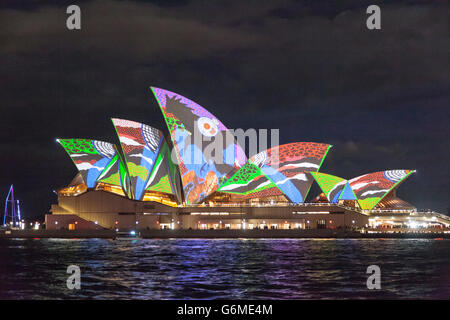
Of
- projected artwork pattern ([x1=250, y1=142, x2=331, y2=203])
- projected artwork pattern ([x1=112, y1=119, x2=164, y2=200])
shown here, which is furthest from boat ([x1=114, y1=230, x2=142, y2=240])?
projected artwork pattern ([x1=250, y1=142, x2=331, y2=203])

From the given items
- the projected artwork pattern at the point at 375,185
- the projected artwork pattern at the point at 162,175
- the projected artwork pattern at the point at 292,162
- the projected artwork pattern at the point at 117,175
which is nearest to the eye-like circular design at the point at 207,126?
the projected artwork pattern at the point at 162,175

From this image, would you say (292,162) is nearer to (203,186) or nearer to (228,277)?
(203,186)

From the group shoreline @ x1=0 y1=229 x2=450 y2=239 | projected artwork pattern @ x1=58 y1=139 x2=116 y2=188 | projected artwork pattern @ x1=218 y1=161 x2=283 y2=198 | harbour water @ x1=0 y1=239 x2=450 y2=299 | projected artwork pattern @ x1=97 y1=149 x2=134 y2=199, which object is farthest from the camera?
projected artwork pattern @ x1=218 y1=161 x2=283 y2=198

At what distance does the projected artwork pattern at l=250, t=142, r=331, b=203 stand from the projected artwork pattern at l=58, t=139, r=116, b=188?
21.6m

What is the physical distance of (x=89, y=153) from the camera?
81.2 metres

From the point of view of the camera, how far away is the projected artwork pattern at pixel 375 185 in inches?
3428

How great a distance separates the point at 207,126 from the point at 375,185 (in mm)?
28380

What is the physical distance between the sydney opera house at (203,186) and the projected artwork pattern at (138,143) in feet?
0.45

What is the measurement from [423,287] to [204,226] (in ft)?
209

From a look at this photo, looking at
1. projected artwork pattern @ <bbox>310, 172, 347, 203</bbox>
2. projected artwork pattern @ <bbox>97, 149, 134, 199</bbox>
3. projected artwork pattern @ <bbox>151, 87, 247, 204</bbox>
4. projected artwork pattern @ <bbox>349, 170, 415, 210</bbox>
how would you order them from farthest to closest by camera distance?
1. projected artwork pattern @ <bbox>349, 170, 415, 210</bbox>
2. projected artwork pattern @ <bbox>310, 172, 347, 203</bbox>
3. projected artwork pattern @ <bbox>97, 149, 134, 199</bbox>
4. projected artwork pattern @ <bbox>151, 87, 247, 204</bbox>

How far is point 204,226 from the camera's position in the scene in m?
87.1

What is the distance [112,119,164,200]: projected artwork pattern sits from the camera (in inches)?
3041

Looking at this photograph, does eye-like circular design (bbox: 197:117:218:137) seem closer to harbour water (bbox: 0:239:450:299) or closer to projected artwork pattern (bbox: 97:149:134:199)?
projected artwork pattern (bbox: 97:149:134:199)

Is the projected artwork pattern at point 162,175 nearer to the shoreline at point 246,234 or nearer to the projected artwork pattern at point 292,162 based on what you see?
the shoreline at point 246,234
